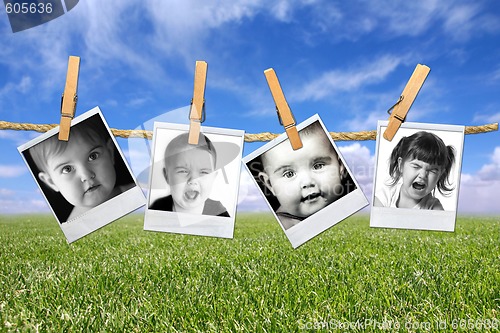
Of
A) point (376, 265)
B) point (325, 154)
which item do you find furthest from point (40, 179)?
point (376, 265)

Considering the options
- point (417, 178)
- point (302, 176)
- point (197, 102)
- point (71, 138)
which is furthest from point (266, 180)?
point (71, 138)

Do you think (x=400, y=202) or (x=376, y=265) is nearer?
(x=400, y=202)

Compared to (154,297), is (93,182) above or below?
above

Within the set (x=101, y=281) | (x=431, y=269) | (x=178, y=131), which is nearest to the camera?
(x=178, y=131)

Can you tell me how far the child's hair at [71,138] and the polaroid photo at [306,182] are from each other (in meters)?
0.87

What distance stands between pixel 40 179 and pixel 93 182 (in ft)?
1.07

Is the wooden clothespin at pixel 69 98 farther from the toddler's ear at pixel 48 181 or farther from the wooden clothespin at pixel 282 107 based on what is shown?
the wooden clothespin at pixel 282 107

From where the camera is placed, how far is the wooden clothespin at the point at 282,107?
7.97 feet

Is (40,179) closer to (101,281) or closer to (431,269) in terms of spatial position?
(101,281)

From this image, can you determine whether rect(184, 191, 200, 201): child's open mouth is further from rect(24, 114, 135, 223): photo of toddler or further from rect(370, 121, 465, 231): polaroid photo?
rect(370, 121, 465, 231): polaroid photo

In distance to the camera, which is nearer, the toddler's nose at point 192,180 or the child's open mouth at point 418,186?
the toddler's nose at point 192,180

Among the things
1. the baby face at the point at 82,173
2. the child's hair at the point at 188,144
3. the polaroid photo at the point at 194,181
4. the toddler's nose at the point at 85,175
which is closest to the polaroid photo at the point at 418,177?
the polaroid photo at the point at 194,181

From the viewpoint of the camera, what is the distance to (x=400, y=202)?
253 cm

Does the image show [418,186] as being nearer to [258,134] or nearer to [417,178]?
[417,178]
